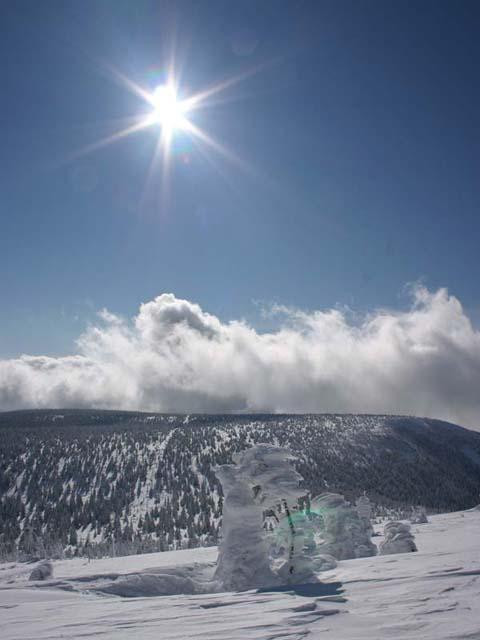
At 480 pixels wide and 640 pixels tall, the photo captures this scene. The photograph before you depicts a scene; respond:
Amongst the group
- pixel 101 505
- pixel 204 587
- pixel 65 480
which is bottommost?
pixel 204 587

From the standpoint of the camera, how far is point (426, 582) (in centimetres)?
964

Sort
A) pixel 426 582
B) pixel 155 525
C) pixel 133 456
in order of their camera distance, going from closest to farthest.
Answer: pixel 426 582, pixel 155 525, pixel 133 456

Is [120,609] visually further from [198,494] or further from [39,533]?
[198,494]

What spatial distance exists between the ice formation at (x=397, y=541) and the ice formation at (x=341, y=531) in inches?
91.8

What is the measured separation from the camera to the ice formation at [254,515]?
1627 centimetres

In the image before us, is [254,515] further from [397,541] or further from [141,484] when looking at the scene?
[141,484]

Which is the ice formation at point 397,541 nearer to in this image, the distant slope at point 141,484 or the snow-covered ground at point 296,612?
the snow-covered ground at point 296,612

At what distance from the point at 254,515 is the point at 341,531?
12.1 metres

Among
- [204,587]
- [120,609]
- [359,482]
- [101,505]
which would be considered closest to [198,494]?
[101,505]

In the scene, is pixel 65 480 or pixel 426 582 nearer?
pixel 426 582

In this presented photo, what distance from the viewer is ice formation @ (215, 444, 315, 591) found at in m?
16.3

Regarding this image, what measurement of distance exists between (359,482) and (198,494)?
70.0m

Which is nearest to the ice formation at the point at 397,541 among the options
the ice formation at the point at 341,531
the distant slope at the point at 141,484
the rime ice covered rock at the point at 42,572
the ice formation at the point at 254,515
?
the ice formation at the point at 341,531

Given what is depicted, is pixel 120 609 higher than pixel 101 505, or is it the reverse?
pixel 101 505
